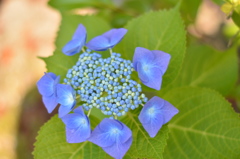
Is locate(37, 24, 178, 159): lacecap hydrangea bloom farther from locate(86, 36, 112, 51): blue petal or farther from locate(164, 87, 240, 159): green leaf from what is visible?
locate(164, 87, 240, 159): green leaf

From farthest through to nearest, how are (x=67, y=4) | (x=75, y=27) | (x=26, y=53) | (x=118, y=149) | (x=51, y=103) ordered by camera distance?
(x=26, y=53), (x=67, y=4), (x=75, y=27), (x=51, y=103), (x=118, y=149)

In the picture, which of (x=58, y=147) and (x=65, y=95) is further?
(x=58, y=147)

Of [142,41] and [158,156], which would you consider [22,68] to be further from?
[158,156]

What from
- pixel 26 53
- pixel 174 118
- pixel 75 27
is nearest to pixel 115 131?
pixel 174 118

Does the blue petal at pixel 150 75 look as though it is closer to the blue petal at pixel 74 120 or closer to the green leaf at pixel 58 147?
the blue petal at pixel 74 120

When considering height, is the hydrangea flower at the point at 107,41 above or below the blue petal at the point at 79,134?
above

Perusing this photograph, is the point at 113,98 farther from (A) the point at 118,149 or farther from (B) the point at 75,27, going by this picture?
(B) the point at 75,27

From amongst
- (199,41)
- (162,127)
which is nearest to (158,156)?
(162,127)

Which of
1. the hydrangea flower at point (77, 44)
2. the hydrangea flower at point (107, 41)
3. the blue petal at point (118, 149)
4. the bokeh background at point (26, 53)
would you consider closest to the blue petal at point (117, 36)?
the hydrangea flower at point (107, 41)
